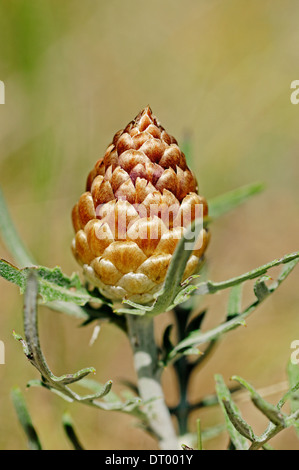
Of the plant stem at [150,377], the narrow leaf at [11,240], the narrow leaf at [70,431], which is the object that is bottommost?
the narrow leaf at [70,431]

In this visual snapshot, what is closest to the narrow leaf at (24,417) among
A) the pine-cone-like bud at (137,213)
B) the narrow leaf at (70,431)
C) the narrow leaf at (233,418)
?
the narrow leaf at (70,431)

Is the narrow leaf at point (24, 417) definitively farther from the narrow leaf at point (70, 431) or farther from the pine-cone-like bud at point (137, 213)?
the pine-cone-like bud at point (137, 213)

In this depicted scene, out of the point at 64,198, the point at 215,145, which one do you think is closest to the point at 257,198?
the point at 215,145

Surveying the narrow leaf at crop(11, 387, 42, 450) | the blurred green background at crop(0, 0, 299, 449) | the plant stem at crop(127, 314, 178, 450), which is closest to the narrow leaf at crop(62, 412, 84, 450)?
the narrow leaf at crop(11, 387, 42, 450)

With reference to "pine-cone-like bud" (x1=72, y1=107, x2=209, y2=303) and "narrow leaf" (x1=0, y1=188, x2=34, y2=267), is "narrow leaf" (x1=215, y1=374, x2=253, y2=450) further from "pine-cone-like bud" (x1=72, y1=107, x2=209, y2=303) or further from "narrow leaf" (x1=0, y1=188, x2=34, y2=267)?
"narrow leaf" (x1=0, y1=188, x2=34, y2=267)

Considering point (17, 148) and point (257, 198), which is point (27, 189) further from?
point (257, 198)

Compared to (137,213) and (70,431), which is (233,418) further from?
(70,431)
